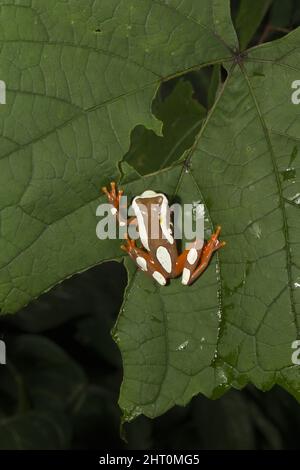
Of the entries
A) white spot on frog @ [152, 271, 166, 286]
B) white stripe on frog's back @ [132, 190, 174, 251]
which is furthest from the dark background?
white spot on frog @ [152, 271, 166, 286]

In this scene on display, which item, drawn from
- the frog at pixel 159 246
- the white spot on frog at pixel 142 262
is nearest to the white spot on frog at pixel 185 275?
the frog at pixel 159 246

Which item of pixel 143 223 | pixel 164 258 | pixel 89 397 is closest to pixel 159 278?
pixel 164 258

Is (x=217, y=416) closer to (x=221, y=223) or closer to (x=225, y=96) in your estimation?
(x=221, y=223)

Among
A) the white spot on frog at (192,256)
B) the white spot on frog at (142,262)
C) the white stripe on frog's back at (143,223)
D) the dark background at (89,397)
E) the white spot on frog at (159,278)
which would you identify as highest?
the white stripe on frog's back at (143,223)

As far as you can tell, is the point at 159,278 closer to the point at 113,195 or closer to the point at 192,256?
the point at 192,256

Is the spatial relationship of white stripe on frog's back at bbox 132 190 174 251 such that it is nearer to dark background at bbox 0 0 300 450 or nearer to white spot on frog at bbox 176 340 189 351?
white spot on frog at bbox 176 340 189 351

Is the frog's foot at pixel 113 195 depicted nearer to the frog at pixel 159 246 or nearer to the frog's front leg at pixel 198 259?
the frog at pixel 159 246
